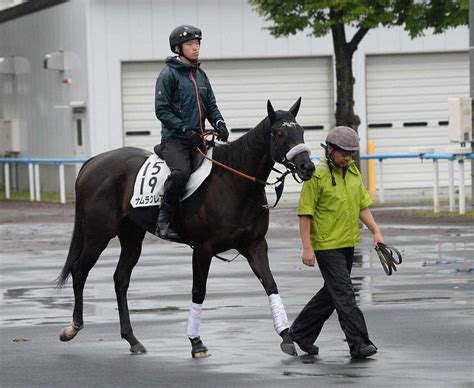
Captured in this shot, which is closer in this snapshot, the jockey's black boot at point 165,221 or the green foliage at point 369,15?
the jockey's black boot at point 165,221

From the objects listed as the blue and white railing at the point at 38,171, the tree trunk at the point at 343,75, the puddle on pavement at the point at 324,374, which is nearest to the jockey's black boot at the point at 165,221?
the puddle on pavement at the point at 324,374

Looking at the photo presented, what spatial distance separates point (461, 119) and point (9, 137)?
21.0 metres

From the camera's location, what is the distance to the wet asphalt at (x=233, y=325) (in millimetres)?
10484

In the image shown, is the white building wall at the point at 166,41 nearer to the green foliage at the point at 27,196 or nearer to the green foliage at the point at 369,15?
the green foliage at the point at 27,196

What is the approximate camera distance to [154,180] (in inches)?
492

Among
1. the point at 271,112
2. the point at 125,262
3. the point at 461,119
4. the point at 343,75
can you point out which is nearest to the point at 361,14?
the point at 343,75

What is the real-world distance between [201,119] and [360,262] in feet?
23.0

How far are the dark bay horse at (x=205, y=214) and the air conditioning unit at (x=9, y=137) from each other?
3202 cm

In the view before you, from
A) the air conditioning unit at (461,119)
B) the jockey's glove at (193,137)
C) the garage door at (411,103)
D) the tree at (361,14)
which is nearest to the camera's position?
the jockey's glove at (193,137)

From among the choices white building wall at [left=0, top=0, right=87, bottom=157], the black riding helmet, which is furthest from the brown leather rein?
white building wall at [left=0, top=0, right=87, bottom=157]

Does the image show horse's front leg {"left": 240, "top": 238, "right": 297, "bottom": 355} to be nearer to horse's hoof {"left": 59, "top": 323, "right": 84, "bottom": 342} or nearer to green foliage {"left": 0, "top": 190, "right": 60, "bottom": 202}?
horse's hoof {"left": 59, "top": 323, "right": 84, "bottom": 342}

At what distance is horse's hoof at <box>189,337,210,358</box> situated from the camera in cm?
1145

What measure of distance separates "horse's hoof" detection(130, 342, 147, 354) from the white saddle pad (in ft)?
3.99

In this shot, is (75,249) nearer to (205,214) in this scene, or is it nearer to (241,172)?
(205,214)
